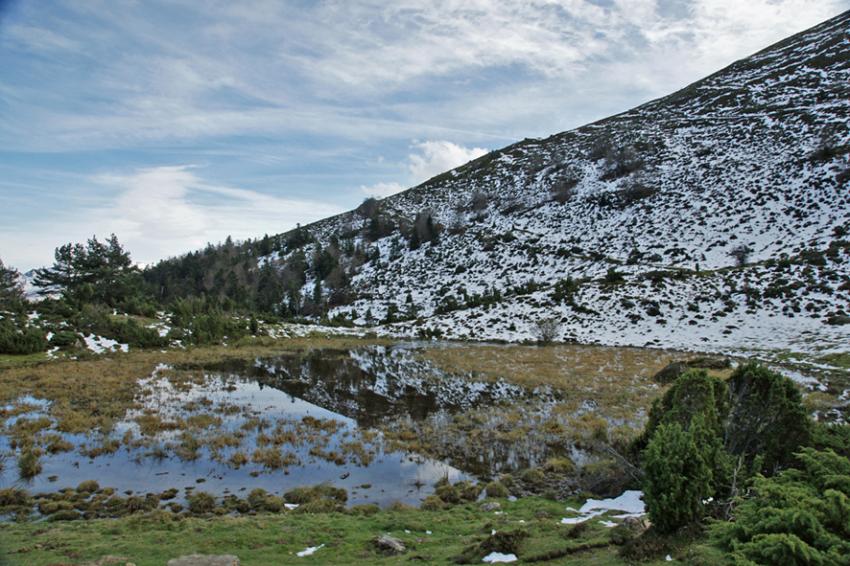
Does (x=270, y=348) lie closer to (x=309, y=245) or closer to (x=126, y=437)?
(x=126, y=437)

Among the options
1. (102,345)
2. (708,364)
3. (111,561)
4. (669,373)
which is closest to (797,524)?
(111,561)

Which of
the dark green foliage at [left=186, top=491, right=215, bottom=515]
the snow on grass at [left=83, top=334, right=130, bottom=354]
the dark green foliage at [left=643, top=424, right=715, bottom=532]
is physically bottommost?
the dark green foliage at [left=186, top=491, right=215, bottom=515]

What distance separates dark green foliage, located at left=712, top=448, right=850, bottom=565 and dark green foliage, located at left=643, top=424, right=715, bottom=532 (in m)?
1.16

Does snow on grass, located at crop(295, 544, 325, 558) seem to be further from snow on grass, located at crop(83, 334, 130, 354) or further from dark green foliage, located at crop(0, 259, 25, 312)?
dark green foliage, located at crop(0, 259, 25, 312)

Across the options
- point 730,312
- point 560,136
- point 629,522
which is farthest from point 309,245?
point 629,522

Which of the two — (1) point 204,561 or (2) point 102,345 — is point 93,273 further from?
(1) point 204,561

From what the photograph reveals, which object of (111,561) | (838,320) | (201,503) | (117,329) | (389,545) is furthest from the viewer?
(117,329)

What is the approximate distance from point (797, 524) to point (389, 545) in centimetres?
559

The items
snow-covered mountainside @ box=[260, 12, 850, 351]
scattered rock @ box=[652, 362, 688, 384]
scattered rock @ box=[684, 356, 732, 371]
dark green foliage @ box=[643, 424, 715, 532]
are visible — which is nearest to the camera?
dark green foliage @ box=[643, 424, 715, 532]

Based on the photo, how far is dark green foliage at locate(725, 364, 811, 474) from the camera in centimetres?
776

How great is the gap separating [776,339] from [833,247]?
1980 cm

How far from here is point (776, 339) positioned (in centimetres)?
2952

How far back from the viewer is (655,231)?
60.8 meters

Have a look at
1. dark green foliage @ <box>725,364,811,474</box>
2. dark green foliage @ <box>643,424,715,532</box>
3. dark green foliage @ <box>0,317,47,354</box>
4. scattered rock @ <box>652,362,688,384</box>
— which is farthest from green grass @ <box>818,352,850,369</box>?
dark green foliage @ <box>0,317,47,354</box>
